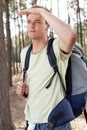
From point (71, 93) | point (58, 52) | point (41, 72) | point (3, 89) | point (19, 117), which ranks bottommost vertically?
point (19, 117)

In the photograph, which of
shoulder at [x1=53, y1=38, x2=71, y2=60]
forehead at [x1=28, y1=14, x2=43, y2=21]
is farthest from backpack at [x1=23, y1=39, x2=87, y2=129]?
forehead at [x1=28, y1=14, x2=43, y2=21]

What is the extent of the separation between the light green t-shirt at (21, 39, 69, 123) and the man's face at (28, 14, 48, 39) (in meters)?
0.12

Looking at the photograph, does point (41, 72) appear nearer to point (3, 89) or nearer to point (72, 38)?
point (72, 38)

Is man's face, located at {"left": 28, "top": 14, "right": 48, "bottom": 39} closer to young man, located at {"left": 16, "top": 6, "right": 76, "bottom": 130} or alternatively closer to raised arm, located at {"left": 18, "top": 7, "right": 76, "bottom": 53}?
young man, located at {"left": 16, "top": 6, "right": 76, "bottom": 130}

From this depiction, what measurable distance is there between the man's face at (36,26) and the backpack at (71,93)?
18 cm

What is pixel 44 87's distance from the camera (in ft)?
7.75

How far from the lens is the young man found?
229cm

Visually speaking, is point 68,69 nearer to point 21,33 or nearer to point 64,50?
point 64,50

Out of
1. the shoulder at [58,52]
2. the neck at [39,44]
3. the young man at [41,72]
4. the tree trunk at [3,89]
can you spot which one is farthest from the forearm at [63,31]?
the tree trunk at [3,89]

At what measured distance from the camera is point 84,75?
2.30 metres

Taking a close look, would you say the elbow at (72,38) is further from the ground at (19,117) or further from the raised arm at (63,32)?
the ground at (19,117)

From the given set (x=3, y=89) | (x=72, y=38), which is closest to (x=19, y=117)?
(x=3, y=89)

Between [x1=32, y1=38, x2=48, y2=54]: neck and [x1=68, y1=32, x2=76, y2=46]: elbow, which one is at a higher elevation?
[x1=68, y1=32, x2=76, y2=46]: elbow

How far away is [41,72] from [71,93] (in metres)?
0.26
